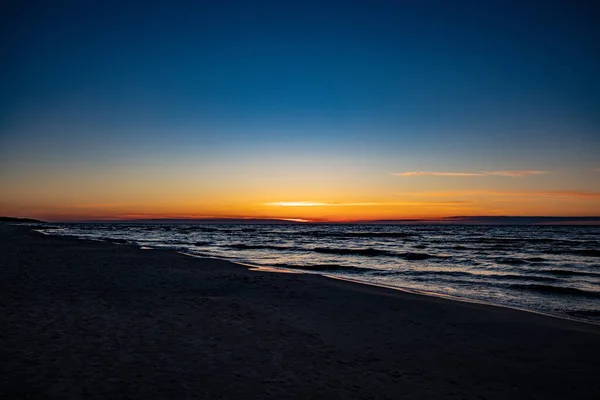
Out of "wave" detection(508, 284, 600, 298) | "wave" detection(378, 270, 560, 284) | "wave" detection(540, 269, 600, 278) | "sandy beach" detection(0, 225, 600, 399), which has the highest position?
"sandy beach" detection(0, 225, 600, 399)

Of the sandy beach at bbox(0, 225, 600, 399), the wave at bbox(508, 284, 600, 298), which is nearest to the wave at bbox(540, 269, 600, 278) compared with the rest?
the wave at bbox(508, 284, 600, 298)

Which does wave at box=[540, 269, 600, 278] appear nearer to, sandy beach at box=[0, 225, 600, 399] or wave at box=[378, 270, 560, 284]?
wave at box=[378, 270, 560, 284]

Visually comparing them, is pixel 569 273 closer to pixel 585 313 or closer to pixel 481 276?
pixel 481 276

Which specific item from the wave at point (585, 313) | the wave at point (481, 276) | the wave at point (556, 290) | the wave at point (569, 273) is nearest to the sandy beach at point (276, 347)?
the wave at point (585, 313)

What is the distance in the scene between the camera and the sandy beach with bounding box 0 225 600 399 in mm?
5879

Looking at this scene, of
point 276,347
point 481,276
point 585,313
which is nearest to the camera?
point 276,347

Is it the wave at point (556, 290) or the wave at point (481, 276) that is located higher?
the wave at point (556, 290)

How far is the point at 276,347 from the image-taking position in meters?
7.73

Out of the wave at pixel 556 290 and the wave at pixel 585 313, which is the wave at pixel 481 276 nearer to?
the wave at pixel 556 290

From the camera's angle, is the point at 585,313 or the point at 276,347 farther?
the point at 585,313

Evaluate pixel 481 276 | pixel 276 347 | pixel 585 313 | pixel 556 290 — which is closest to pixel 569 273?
pixel 481 276

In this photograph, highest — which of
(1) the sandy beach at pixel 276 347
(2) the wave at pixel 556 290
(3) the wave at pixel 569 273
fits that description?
(1) the sandy beach at pixel 276 347

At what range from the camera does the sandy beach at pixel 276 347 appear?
588 cm

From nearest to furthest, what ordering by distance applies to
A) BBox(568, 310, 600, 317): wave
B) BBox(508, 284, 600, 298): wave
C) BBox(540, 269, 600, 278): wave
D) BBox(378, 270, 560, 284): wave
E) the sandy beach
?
1. the sandy beach
2. BBox(568, 310, 600, 317): wave
3. BBox(508, 284, 600, 298): wave
4. BBox(378, 270, 560, 284): wave
5. BBox(540, 269, 600, 278): wave
